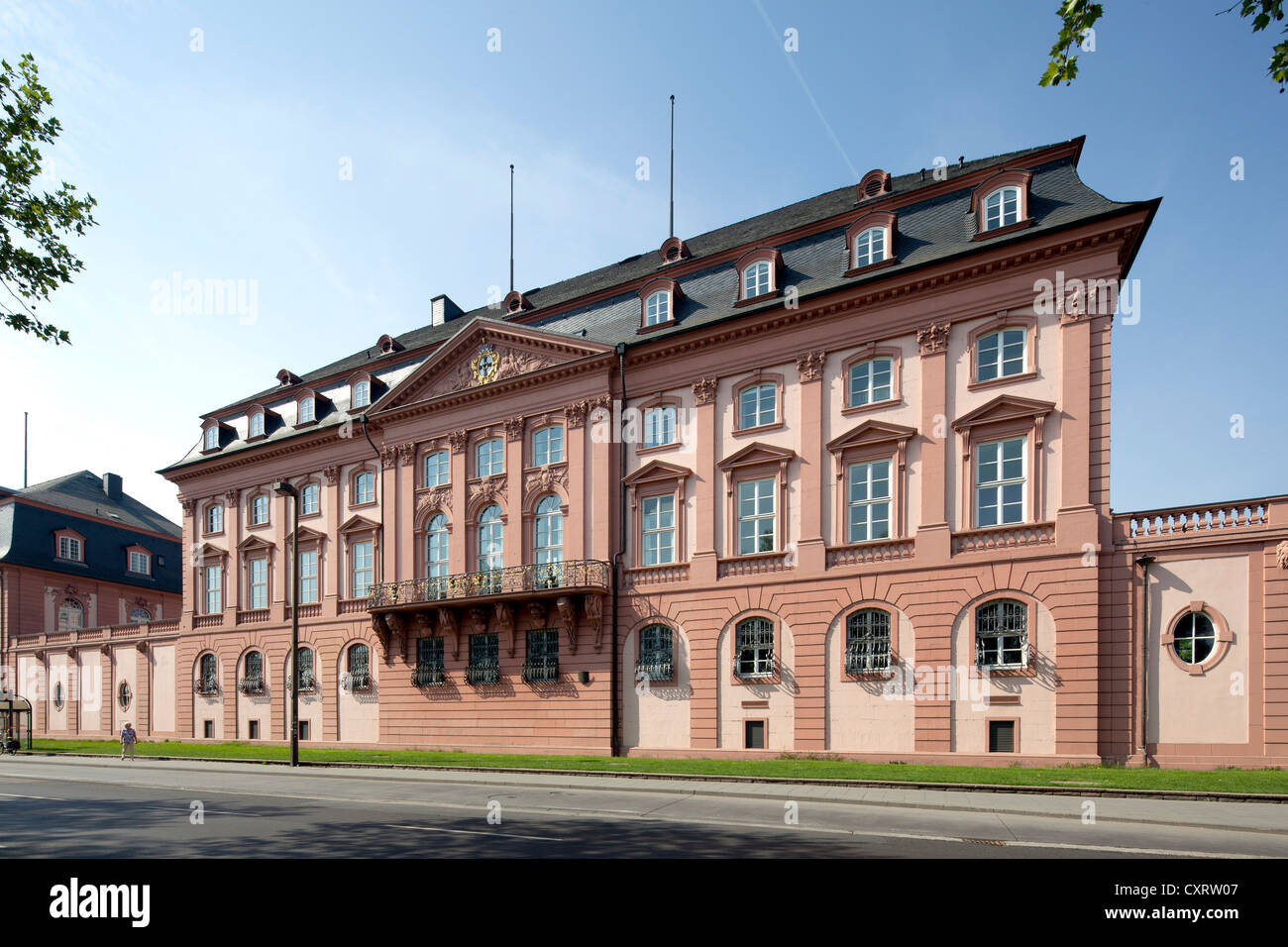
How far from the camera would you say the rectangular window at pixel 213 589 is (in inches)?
1672

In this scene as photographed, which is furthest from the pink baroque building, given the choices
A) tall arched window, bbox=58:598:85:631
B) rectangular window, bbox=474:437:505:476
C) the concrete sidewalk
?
tall arched window, bbox=58:598:85:631

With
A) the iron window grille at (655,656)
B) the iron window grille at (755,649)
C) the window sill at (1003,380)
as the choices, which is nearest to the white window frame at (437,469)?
the iron window grille at (655,656)

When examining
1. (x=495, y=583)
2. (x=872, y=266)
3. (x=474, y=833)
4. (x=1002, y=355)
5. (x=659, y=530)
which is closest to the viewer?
(x=474, y=833)

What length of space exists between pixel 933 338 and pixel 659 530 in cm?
1058

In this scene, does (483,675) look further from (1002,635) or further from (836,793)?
(1002,635)

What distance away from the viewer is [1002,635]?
23.2 meters

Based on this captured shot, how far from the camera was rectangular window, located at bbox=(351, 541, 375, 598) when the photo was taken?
36781 millimetres

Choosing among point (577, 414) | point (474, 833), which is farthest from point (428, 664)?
point (474, 833)

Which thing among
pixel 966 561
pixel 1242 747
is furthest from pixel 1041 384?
pixel 1242 747

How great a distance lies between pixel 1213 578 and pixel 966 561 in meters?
5.58

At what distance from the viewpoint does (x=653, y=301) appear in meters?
31.1

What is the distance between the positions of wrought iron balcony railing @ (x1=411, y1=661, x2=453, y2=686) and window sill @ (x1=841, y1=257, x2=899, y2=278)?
2040 cm

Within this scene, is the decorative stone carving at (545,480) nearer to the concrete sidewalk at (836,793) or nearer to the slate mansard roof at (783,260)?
the slate mansard roof at (783,260)

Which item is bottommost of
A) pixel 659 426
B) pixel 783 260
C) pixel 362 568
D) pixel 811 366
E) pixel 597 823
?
pixel 597 823
